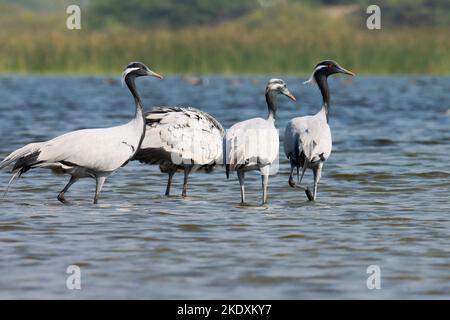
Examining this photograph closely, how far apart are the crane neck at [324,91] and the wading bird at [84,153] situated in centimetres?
257

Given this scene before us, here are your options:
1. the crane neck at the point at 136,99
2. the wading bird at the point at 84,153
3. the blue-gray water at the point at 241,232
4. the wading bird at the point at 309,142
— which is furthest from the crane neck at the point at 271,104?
the wading bird at the point at 84,153

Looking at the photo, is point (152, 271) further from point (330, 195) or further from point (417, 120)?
point (417, 120)

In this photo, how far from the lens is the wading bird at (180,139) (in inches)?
538

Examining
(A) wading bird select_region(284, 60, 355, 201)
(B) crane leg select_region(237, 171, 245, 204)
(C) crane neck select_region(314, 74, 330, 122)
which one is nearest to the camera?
(B) crane leg select_region(237, 171, 245, 204)

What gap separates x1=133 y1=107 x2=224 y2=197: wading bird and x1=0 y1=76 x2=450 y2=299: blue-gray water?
1.70 ft

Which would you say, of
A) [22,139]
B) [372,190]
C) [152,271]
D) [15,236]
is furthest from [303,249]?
[22,139]

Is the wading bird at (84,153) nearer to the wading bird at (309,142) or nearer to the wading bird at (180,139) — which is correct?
the wading bird at (180,139)

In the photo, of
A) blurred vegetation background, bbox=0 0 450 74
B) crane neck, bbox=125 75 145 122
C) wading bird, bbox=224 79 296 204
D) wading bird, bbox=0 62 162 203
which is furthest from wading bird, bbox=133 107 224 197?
blurred vegetation background, bbox=0 0 450 74

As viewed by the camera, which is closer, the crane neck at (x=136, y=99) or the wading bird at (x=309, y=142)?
the crane neck at (x=136, y=99)

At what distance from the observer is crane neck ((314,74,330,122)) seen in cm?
1422

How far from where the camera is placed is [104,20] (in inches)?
3425

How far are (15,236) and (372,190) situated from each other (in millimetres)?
5556

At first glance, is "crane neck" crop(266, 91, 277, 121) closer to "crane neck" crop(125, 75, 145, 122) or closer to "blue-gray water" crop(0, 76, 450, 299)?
"blue-gray water" crop(0, 76, 450, 299)

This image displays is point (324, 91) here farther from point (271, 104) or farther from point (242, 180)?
point (242, 180)
